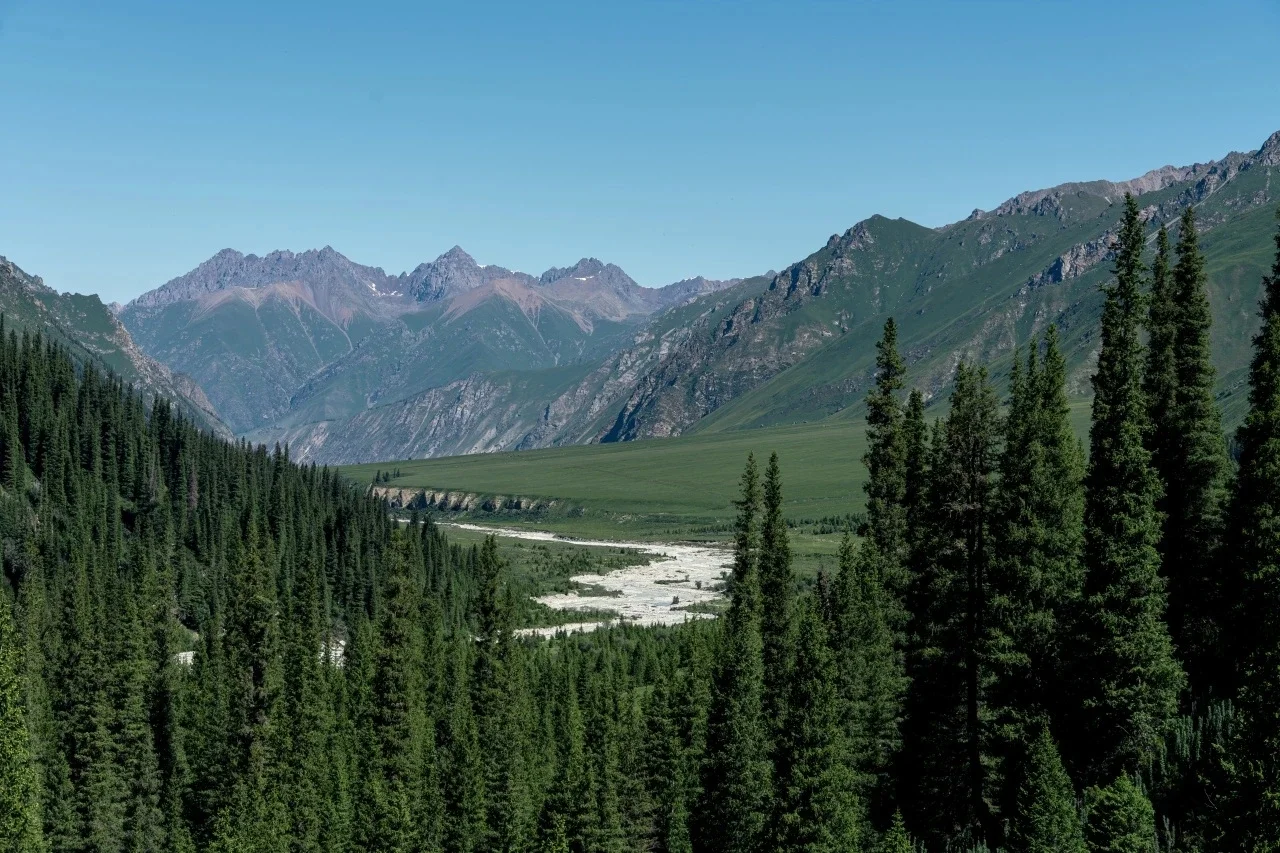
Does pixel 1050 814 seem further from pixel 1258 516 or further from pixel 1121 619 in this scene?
pixel 1258 516

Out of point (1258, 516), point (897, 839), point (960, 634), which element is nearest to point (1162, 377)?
point (1258, 516)

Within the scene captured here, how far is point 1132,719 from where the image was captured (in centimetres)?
4453

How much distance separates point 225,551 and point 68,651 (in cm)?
7712

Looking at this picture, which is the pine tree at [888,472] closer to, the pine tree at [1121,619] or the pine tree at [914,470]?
the pine tree at [914,470]

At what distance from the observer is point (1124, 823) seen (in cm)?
3828

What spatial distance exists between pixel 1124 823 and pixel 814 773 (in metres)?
13.0

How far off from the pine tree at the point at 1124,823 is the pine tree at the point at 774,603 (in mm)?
21538

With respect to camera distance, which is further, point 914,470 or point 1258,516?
point 914,470

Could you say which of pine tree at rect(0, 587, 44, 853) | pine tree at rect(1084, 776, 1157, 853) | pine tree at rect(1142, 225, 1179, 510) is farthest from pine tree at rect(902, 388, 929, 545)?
pine tree at rect(0, 587, 44, 853)

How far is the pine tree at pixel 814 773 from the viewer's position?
4744 centimetres

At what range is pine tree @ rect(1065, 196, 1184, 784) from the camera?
44.7m

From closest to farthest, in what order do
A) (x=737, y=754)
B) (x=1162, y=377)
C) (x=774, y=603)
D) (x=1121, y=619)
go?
(x=1121, y=619) → (x=1162, y=377) → (x=737, y=754) → (x=774, y=603)

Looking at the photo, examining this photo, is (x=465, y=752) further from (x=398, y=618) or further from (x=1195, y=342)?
(x=1195, y=342)

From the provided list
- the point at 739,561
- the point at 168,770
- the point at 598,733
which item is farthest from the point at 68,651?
the point at 739,561
